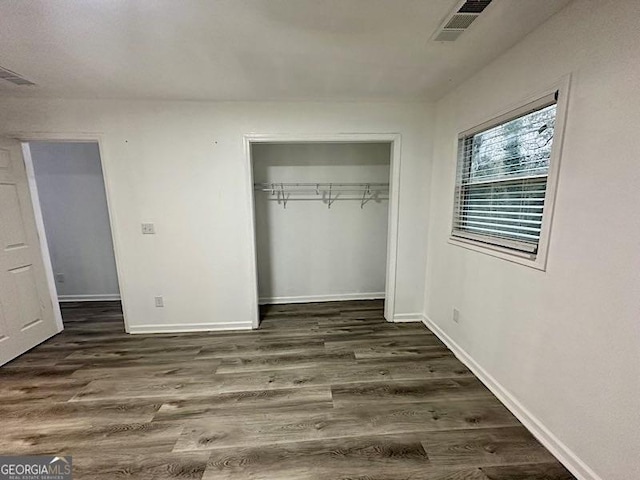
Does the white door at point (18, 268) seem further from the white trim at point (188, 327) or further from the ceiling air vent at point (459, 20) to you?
the ceiling air vent at point (459, 20)

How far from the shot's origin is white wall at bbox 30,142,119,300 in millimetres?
3473

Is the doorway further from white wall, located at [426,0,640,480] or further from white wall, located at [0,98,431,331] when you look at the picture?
white wall, located at [426,0,640,480]

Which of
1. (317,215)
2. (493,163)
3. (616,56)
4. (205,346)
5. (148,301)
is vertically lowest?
(205,346)

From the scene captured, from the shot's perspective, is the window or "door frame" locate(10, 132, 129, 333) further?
"door frame" locate(10, 132, 129, 333)

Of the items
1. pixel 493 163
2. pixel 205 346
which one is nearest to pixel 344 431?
pixel 205 346

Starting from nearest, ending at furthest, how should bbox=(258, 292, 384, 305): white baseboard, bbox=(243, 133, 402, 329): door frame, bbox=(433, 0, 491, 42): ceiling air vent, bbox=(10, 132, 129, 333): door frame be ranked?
1. bbox=(433, 0, 491, 42): ceiling air vent
2. bbox=(10, 132, 129, 333): door frame
3. bbox=(243, 133, 402, 329): door frame
4. bbox=(258, 292, 384, 305): white baseboard

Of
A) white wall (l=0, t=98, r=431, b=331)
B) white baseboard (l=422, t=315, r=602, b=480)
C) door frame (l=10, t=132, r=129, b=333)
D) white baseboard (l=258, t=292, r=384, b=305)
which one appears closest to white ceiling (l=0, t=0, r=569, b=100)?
white wall (l=0, t=98, r=431, b=331)

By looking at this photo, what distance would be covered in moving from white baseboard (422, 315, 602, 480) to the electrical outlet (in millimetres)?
3289

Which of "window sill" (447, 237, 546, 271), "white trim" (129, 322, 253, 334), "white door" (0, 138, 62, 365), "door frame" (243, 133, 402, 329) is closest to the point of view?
"window sill" (447, 237, 546, 271)

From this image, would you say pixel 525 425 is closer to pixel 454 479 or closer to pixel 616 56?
pixel 454 479

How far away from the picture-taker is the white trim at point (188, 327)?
2.88 m

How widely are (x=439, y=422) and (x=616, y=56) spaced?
2.18 metres

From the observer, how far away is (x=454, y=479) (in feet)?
4.39

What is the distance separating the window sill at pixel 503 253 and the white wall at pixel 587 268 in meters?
0.05
